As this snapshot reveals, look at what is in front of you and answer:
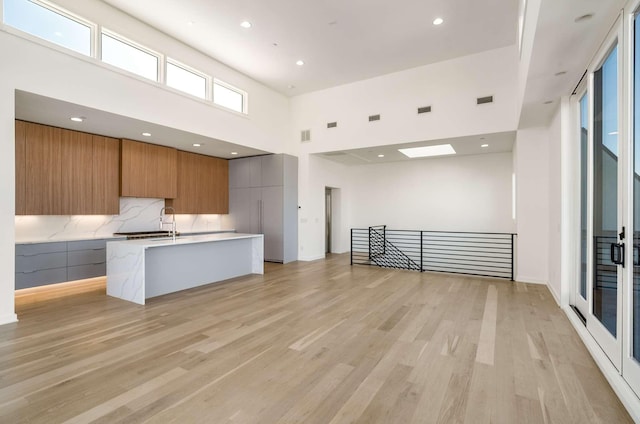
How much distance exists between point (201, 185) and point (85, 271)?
10.8ft

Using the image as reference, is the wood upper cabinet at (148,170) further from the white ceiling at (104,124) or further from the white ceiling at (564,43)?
the white ceiling at (564,43)

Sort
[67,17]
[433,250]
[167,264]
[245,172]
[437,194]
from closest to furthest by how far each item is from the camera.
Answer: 1. [67,17]
2. [167,264]
3. [245,172]
4. [437,194]
5. [433,250]

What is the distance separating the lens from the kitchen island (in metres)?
4.64

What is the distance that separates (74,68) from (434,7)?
211 inches

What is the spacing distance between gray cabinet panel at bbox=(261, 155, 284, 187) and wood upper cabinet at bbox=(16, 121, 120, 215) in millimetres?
3311

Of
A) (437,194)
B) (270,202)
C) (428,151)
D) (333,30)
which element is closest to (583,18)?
(333,30)

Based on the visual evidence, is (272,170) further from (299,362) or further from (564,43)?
(564,43)

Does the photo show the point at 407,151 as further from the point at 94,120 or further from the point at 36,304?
the point at 36,304

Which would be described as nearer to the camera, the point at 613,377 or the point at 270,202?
the point at 613,377

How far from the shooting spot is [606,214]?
116 inches

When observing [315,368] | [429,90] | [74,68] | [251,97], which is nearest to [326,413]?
[315,368]

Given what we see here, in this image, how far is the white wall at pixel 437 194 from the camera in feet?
28.3

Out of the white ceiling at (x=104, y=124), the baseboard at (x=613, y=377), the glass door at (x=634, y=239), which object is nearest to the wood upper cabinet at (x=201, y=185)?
the white ceiling at (x=104, y=124)

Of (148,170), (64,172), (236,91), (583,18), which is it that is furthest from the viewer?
(236,91)
